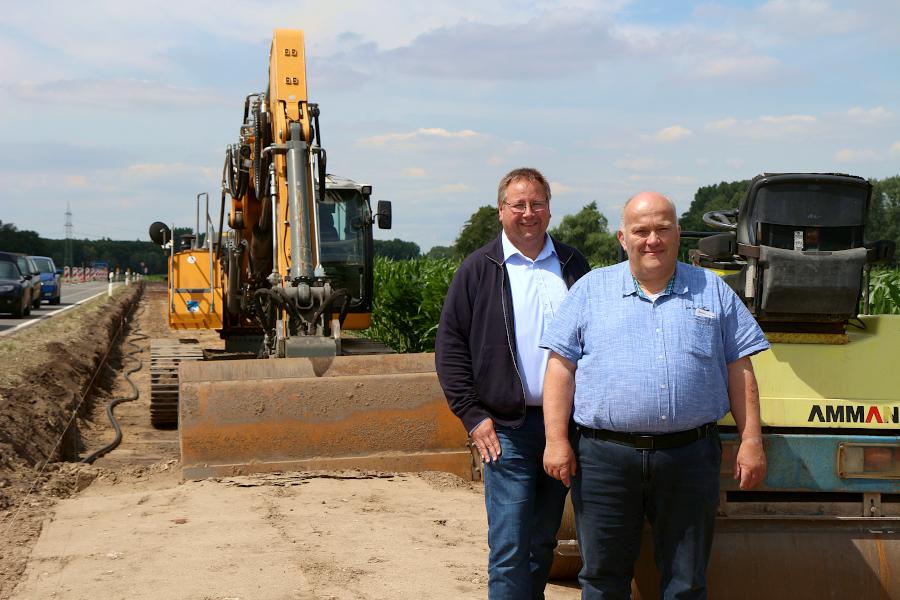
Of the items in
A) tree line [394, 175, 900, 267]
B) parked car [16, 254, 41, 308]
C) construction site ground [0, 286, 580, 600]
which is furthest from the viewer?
tree line [394, 175, 900, 267]

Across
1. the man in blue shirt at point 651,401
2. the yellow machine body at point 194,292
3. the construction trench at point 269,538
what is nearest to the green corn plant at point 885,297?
the construction trench at point 269,538

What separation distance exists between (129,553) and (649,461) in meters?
3.39

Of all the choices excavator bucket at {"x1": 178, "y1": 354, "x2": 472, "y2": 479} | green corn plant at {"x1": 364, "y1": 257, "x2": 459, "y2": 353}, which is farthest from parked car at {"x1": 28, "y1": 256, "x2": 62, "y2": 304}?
excavator bucket at {"x1": 178, "y1": 354, "x2": 472, "y2": 479}

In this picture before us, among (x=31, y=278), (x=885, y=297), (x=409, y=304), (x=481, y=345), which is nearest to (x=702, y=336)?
(x=481, y=345)

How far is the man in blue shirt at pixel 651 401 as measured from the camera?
357 cm

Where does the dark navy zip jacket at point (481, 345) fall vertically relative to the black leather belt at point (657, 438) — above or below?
above

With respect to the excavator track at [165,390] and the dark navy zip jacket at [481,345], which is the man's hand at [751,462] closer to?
the dark navy zip jacket at [481,345]

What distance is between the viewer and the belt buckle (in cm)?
359

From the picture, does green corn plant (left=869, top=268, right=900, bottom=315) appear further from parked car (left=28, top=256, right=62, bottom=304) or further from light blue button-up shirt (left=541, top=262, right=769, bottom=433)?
parked car (left=28, top=256, right=62, bottom=304)

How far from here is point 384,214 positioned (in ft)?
38.7

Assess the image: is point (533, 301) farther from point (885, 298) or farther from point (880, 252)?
point (885, 298)

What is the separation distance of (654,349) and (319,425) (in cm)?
466

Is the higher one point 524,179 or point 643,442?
point 524,179

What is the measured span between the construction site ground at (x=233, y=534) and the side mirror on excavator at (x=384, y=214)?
3.60 m
